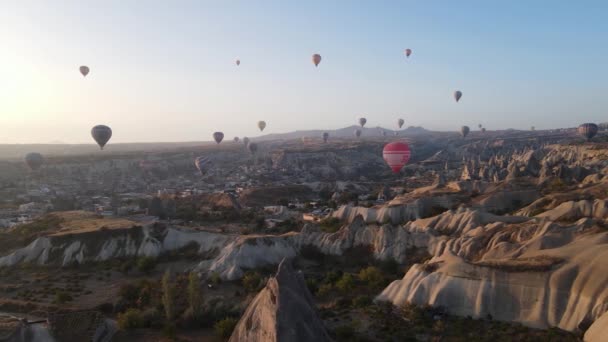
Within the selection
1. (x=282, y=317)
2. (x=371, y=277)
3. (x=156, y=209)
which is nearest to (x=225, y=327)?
(x=282, y=317)

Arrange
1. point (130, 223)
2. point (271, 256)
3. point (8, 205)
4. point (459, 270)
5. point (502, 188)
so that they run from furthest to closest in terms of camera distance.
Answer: point (8, 205)
point (502, 188)
point (130, 223)
point (271, 256)
point (459, 270)

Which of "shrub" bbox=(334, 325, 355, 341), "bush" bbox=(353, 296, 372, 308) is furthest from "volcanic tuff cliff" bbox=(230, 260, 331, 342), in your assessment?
"bush" bbox=(353, 296, 372, 308)

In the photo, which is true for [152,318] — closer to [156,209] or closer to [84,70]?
[156,209]

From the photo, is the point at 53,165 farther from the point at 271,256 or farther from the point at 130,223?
the point at 271,256

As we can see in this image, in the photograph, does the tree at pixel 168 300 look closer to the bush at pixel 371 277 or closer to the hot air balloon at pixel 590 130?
the bush at pixel 371 277

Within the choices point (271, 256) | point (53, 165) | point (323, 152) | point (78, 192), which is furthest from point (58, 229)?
point (323, 152)

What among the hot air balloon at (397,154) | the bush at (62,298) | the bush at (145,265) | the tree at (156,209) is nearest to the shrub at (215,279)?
the bush at (145,265)
